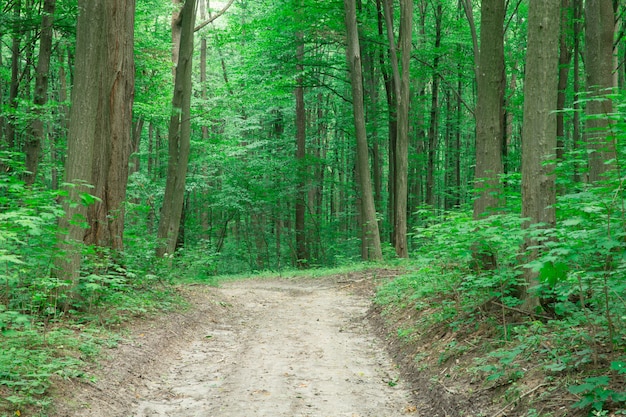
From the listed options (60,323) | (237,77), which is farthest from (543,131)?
(237,77)

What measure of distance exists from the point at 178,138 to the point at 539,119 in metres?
10.9

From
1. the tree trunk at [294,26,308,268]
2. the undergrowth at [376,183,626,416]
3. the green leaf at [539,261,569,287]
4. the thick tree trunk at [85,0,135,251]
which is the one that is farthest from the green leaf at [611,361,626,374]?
the tree trunk at [294,26,308,268]

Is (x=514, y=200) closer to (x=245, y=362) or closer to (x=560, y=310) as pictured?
(x=560, y=310)

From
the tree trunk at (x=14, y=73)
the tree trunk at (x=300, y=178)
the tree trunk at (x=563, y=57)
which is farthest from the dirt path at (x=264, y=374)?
the tree trunk at (x=300, y=178)

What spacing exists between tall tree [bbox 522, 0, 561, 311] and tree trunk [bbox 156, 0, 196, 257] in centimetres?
1009

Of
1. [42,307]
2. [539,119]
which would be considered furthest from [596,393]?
[42,307]

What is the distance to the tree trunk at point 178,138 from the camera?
46.8ft

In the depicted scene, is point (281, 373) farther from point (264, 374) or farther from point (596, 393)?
point (596, 393)

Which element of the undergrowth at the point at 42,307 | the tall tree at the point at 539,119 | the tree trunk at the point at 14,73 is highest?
the tree trunk at the point at 14,73

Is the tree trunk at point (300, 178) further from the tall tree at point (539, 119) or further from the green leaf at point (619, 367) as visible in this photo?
the green leaf at point (619, 367)

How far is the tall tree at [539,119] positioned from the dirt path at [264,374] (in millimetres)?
2190

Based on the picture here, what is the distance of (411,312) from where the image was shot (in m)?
9.08

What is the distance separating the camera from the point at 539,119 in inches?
234

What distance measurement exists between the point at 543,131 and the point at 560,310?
6.38ft
